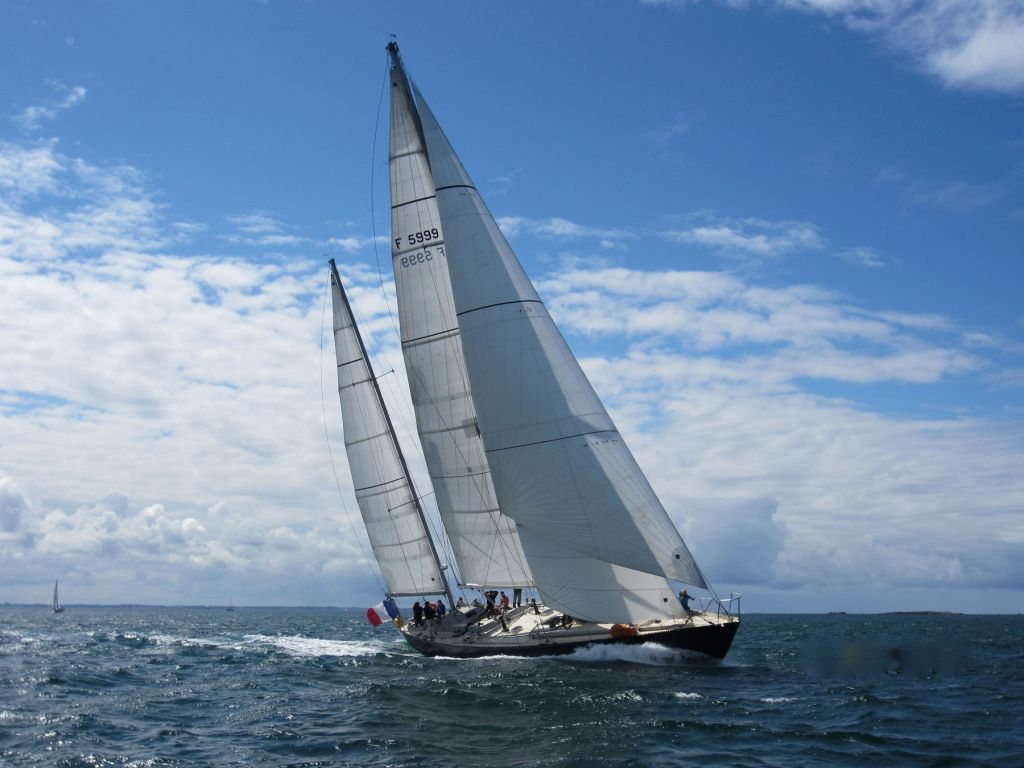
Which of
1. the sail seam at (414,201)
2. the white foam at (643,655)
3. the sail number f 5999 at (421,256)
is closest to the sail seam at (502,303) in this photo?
the sail number f 5999 at (421,256)

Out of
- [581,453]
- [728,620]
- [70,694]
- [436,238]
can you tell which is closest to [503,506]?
[581,453]

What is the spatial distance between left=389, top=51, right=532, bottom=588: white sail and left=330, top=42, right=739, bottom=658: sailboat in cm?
5

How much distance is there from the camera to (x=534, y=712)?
18547mm

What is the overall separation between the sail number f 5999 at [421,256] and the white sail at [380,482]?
5210mm

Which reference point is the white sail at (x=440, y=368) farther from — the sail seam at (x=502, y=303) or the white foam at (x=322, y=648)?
the white foam at (x=322, y=648)

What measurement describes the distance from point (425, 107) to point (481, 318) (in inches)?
300

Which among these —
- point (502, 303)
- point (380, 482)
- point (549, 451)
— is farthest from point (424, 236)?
point (549, 451)

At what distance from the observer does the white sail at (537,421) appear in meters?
24.5

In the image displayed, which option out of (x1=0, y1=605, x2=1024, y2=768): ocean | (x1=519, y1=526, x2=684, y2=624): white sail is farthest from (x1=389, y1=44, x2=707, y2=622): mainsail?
(x1=0, y1=605, x2=1024, y2=768): ocean

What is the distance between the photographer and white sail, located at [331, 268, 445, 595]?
33.7m

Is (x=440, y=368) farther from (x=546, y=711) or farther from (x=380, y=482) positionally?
(x=546, y=711)

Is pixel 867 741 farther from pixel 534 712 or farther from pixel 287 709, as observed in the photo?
pixel 287 709

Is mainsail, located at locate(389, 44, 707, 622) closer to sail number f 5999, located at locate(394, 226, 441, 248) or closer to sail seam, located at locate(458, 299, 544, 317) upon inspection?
sail seam, located at locate(458, 299, 544, 317)

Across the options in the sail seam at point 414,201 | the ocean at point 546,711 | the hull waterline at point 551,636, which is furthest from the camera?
the sail seam at point 414,201
